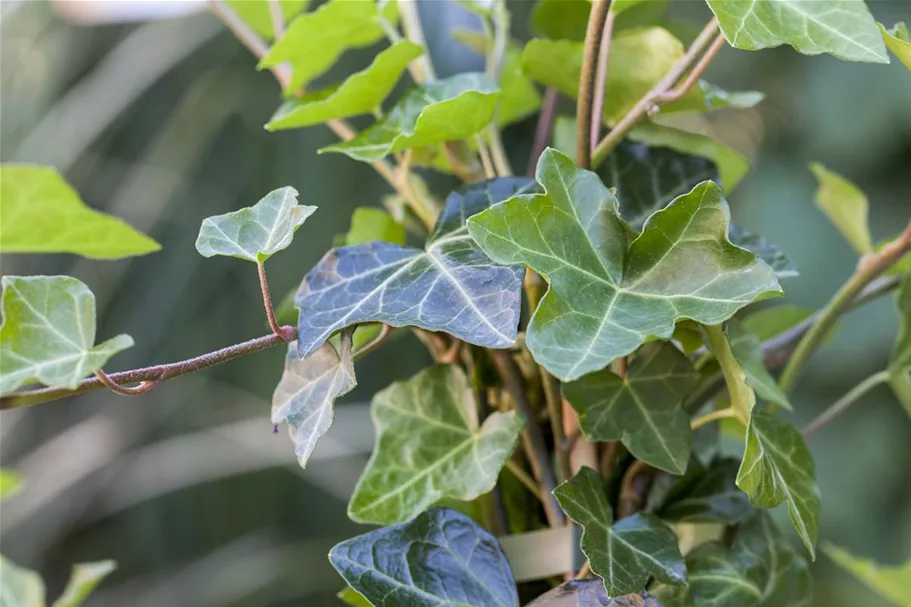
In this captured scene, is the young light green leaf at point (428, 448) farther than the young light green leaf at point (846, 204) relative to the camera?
No

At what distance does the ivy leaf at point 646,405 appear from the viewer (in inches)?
10.9

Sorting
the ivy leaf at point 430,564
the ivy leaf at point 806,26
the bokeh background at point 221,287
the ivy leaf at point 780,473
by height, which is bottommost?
the bokeh background at point 221,287

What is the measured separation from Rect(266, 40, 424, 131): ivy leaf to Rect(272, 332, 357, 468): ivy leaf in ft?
0.36

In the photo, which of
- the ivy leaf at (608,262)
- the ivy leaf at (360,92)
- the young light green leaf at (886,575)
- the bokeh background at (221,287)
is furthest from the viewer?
the bokeh background at (221,287)

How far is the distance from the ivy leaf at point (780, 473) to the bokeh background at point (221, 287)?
3.20 feet

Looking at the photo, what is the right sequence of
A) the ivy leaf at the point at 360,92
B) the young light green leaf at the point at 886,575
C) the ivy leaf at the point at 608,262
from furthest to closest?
the young light green leaf at the point at 886,575, the ivy leaf at the point at 360,92, the ivy leaf at the point at 608,262

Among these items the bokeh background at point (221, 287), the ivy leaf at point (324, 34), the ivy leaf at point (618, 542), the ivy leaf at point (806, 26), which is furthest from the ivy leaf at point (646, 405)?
the bokeh background at point (221, 287)

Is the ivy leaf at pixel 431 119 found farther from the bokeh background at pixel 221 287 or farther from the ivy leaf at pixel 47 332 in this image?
the bokeh background at pixel 221 287

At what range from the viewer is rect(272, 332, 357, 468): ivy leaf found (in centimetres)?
24

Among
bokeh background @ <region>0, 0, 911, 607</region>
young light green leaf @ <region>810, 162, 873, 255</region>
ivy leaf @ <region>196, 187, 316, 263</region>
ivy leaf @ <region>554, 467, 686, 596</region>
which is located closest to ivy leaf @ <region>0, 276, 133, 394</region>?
ivy leaf @ <region>196, 187, 316, 263</region>

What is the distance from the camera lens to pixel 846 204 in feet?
1.35

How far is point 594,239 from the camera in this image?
0.83 ft

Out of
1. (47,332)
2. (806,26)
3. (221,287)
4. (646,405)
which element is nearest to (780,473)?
(646,405)

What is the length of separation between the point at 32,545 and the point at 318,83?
3.26 feet
